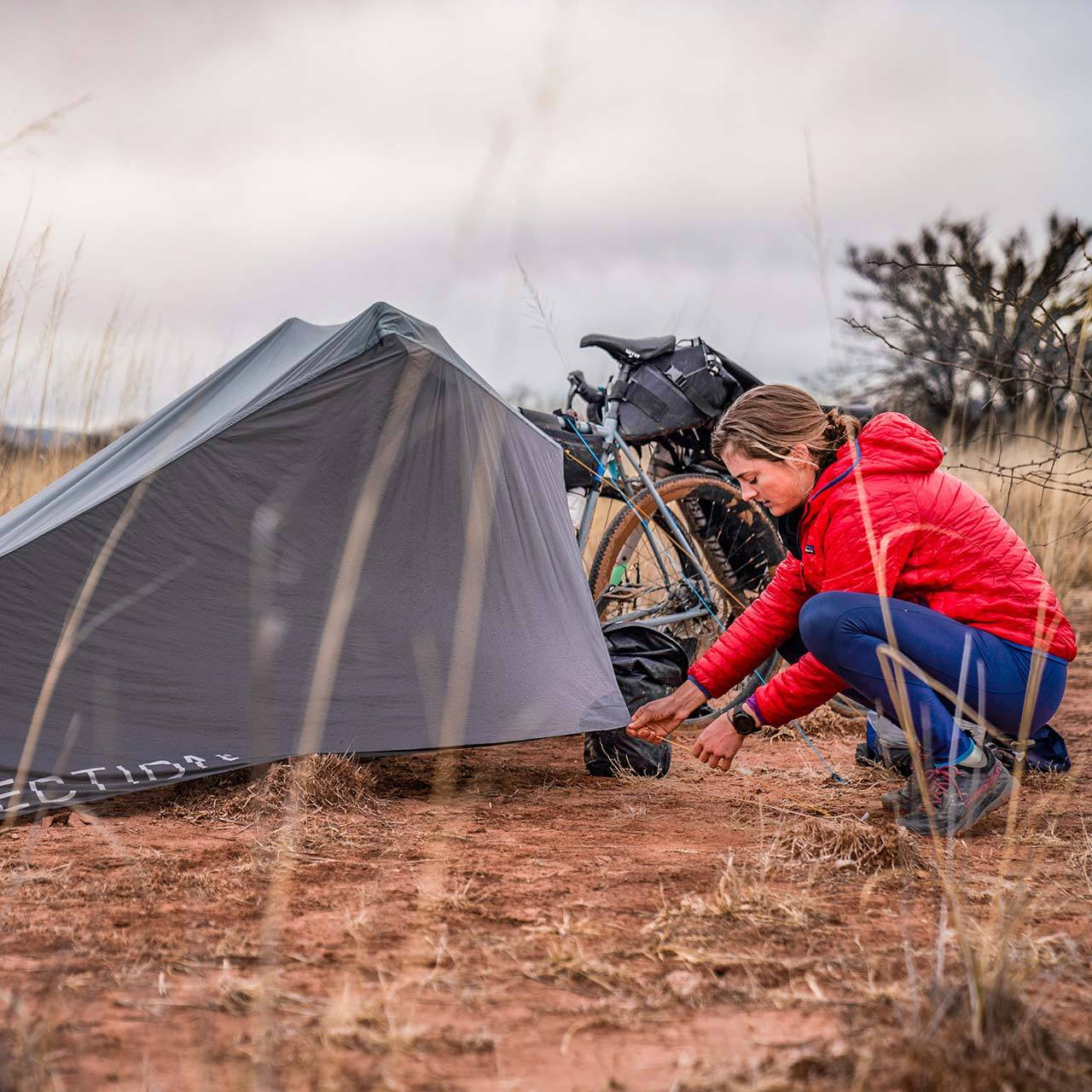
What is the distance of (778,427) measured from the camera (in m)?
2.44

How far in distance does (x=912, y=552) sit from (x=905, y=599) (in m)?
0.12

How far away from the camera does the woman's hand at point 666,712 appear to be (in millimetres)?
2555

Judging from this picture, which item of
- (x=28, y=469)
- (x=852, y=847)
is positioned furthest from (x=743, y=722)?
(x=28, y=469)

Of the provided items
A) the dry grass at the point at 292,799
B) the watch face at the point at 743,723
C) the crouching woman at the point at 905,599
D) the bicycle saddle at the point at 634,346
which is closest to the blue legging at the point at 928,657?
the crouching woman at the point at 905,599

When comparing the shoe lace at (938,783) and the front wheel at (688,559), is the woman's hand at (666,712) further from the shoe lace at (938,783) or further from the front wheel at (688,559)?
the front wheel at (688,559)

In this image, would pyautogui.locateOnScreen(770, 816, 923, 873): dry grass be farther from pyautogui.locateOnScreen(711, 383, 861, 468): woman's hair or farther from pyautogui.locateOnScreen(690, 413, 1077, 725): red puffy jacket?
pyautogui.locateOnScreen(711, 383, 861, 468): woman's hair

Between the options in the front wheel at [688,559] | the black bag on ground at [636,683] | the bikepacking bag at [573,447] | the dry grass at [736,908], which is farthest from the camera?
the front wheel at [688,559]

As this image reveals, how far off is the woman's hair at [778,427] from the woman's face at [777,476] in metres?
0.01

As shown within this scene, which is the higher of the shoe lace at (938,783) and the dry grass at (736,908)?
the shoe lace at (938,783)

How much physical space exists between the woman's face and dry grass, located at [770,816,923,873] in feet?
2.46

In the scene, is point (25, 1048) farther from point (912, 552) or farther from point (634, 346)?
point (634, 346)

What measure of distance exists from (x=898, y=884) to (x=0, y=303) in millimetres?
3258

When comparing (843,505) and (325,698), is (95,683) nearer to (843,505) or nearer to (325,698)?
(325,698)

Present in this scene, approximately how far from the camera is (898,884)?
2045 mm
